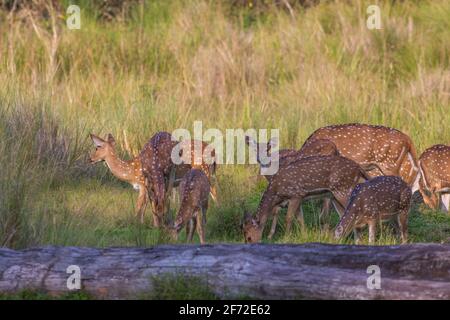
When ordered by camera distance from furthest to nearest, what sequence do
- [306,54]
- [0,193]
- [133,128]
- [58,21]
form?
1. [58,21]
2. [306,54]
3. [133,128]
4. [0,193]

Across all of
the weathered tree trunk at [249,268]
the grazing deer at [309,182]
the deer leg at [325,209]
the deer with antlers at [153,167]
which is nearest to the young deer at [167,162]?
the deer with antlers at [153,167]

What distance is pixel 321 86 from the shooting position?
1430cm

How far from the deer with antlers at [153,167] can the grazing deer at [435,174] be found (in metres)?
2.06

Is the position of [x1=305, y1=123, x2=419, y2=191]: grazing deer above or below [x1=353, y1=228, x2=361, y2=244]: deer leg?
above

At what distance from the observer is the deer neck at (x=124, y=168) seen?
10.7m

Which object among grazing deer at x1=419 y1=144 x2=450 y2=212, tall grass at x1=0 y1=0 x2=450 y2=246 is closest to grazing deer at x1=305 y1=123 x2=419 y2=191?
grazing deer at x1=419 y1=144 x2=450 y2=212

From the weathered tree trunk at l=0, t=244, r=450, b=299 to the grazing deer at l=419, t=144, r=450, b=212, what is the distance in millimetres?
3944

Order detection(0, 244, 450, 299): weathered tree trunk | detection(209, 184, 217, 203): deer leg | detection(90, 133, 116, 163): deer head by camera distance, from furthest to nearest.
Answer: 1. detection(90, 133, 116, 163): deer head
2. detection(209, 184, 217, 203): deer leg
3. detection(0, 244, 450, 299): weathered tree trunk

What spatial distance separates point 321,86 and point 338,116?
1.08 m

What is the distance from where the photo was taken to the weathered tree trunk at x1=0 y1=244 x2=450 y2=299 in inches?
265

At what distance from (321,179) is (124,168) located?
80.6 inches

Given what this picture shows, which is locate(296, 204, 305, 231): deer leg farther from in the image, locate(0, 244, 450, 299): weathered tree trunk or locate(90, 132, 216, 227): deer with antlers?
locate(0, 244, 450, 299): weathered tree trunk
